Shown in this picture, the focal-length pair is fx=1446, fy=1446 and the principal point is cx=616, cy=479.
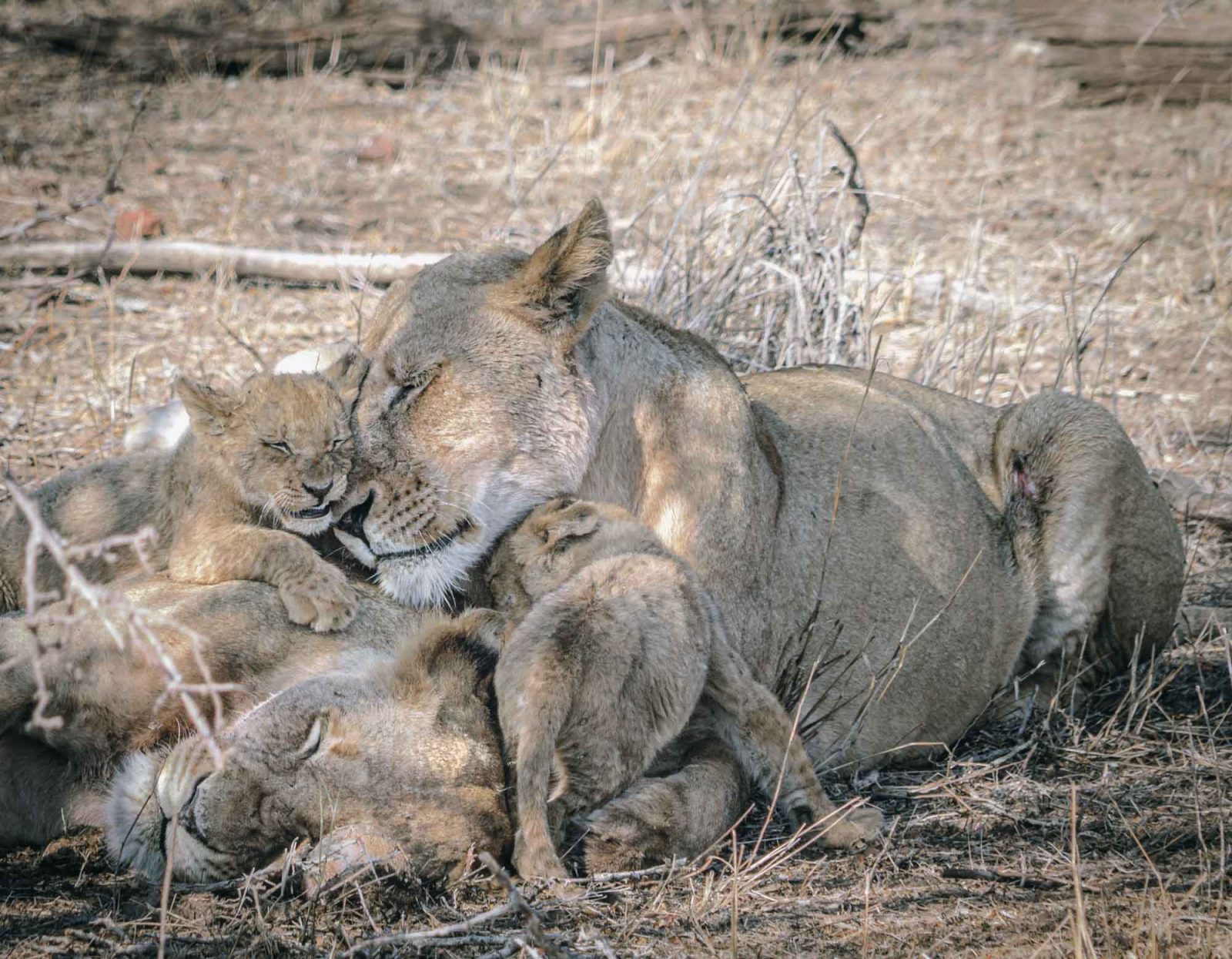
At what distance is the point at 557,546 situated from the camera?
3414 mm

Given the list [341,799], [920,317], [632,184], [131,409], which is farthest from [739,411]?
[632,184]

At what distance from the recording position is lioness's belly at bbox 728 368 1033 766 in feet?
12.8

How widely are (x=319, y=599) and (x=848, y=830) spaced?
1359 mm

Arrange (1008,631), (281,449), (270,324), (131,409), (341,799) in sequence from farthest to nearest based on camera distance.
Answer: (270,324) < (131,409) < (1008,631) < (281,449) < (341,799)

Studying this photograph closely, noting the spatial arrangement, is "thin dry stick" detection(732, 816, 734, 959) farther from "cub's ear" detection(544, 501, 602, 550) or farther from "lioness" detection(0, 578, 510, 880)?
"cub's ear" detection(544, 501, 602, 550)

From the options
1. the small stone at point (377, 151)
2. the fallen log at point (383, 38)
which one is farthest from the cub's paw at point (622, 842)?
the fallen log at point (383, 38)

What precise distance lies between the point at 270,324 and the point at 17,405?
126cm

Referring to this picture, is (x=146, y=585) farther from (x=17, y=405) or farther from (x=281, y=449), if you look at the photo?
(x=17, y=405)

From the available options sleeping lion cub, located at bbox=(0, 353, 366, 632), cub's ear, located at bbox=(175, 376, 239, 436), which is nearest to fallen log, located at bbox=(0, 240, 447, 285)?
sleeping lion cub, located at bbox=(0, 353, 366, 632)

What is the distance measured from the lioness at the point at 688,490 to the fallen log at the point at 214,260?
2613mm

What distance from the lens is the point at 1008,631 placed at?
4430 mm

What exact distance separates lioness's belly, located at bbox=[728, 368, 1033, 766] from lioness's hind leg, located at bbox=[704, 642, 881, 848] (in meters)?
0.31

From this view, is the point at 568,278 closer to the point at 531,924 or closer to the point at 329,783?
the point at 329,783

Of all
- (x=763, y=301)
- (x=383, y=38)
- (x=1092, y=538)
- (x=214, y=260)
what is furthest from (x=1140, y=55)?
(x=1092, y=538)
